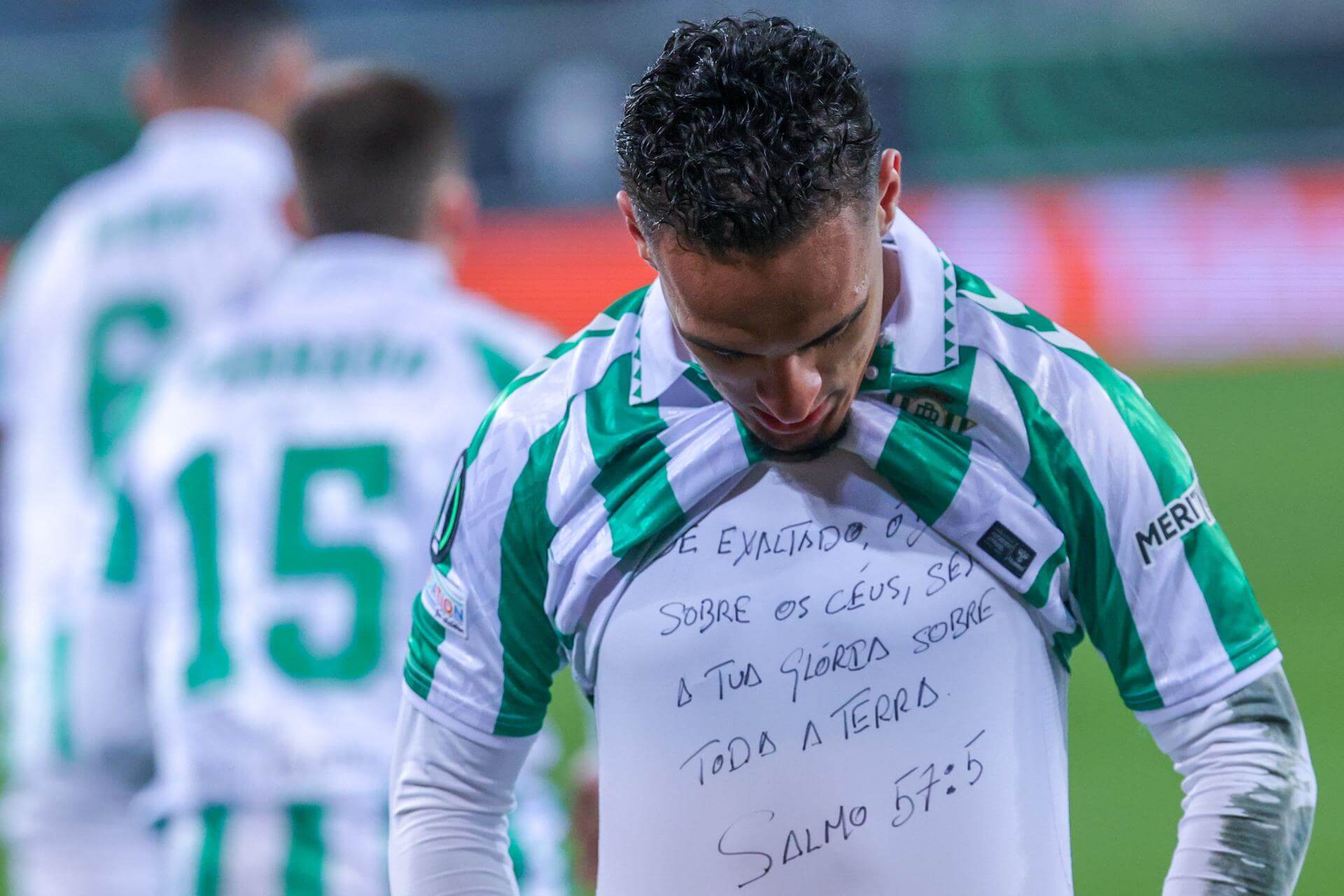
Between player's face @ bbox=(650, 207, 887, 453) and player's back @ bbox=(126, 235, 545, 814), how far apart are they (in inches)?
56.3

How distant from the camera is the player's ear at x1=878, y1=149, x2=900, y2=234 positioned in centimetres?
164

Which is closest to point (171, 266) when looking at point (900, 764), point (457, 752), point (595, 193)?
point (457, 752)

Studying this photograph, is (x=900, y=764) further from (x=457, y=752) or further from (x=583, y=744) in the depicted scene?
(x=583, y=744)

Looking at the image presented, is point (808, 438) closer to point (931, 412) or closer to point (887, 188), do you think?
point (931, 412)

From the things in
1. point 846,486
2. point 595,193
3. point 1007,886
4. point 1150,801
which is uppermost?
point 595,193

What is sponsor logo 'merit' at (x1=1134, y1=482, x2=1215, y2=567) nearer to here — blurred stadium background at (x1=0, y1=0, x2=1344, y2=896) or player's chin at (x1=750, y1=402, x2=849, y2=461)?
player's chin at (x1=750, y1=402, x2=849, y2=461)

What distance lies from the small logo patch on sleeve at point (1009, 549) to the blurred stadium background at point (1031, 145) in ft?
29.4

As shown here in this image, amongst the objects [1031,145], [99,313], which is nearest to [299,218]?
[99,313]

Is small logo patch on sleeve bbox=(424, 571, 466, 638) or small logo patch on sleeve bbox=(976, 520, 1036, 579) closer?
small logo patch on sleeve bbox=(976, 520, 1036, 579)

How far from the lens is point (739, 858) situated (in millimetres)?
1733

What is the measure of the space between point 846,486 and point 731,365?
0.65 ft

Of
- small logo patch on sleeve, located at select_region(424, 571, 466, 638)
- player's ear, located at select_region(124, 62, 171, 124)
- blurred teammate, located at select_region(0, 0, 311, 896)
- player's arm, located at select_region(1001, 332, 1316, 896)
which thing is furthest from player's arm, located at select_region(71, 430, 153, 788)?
player's arm, located at select_region(1001, 332, 1316, 896)

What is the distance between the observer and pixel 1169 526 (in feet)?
5.41

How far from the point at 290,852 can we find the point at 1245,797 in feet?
5.84
